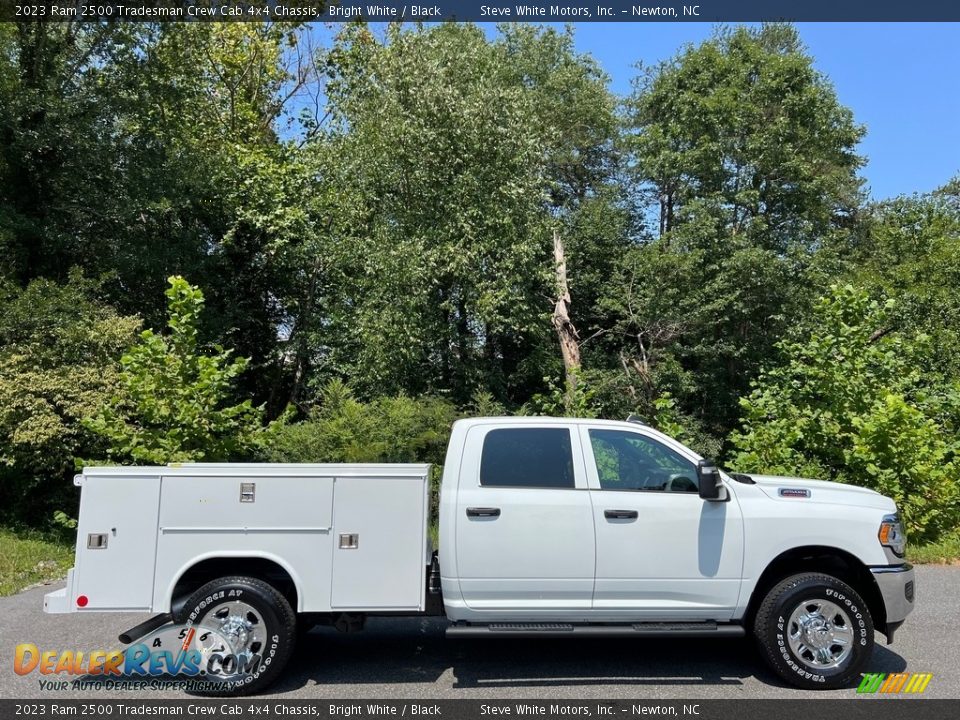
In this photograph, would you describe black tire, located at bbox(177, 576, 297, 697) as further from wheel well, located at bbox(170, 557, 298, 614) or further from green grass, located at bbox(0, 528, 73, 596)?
green grass, located at bbox(0, 528, 73, 596)

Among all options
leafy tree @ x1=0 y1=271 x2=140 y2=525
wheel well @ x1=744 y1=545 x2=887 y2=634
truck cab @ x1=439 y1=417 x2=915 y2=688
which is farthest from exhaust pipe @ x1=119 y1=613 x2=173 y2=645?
leafy tree @ x1=0 y1=271 x2=140 y2=525

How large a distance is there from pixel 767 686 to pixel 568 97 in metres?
20.8

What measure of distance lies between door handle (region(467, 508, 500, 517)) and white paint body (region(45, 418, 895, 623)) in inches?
1.4

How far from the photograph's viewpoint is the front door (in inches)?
227

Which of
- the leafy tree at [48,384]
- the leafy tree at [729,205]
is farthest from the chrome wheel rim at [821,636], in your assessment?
the leafy tree at [729,205]

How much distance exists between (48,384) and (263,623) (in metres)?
8.61

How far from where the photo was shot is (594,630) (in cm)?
568

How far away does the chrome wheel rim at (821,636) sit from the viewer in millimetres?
5734

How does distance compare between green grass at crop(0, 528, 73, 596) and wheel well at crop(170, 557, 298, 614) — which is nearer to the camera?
wheel well at crop(170, 557, 298, 614)

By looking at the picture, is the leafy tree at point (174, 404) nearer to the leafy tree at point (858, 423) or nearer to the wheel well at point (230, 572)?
the wheel well at point (230, 572)

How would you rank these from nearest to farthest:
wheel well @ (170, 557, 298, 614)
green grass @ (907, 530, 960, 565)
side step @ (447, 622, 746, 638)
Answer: side step @ (447, 622, 746, 638) < wheel well @ (170, 557, 298, 614) < green grass @ (907, 530, 960, 565)

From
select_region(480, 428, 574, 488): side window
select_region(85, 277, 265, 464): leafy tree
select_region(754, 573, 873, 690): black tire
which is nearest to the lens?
select_region(754, 573, 873, 690): black tire
